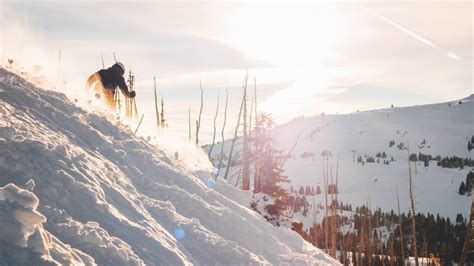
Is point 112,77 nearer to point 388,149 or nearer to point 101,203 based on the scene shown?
point 101,203

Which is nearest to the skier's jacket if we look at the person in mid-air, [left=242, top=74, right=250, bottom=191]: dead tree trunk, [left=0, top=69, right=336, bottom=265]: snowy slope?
the person in mid-air

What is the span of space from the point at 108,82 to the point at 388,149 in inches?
5012

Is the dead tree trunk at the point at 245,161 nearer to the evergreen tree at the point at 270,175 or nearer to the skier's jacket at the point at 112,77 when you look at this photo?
the evergreen tree at the point at 270,175

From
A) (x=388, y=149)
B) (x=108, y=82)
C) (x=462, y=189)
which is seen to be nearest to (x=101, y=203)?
(x=108, y=82)

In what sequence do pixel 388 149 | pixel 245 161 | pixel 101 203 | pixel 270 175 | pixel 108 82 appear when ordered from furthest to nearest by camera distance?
1. pixel 388 149
2. pixel 245 161
3. pixel 270 175
4. pixel 108 82
5. pixel 101 203

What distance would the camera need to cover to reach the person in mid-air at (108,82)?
12078mm

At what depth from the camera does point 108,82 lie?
1246 cm

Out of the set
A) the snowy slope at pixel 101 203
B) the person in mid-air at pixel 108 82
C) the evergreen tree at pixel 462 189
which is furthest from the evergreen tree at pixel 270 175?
the evergreen tree at pixel 462 189

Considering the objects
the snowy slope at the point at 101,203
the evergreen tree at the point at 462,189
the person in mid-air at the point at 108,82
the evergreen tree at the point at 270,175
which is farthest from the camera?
the evergreen tree at the point at 462,189

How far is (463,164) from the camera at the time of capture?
111250 mm

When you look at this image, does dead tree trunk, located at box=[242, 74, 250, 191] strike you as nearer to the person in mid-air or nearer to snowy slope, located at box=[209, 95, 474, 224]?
the person in mid-air

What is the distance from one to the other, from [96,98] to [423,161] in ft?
367

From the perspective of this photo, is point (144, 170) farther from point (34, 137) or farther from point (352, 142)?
point (352, 142)

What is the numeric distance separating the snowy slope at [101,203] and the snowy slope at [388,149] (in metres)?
43.3
